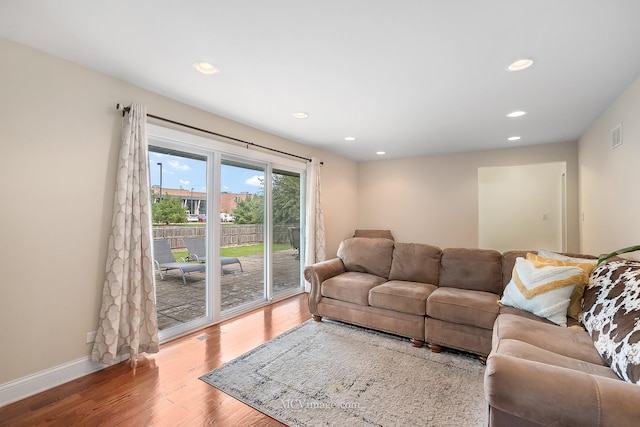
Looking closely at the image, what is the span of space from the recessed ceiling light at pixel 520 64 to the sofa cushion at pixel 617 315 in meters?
1.59

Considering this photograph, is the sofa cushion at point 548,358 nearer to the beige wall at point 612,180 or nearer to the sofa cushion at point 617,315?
the sofa cushion at point 617,315

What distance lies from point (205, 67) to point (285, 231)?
263 centimetres

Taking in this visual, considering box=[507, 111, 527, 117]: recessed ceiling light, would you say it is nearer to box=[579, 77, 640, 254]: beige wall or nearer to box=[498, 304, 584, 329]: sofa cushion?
box=[579, 77, 640, 254]: beige wall

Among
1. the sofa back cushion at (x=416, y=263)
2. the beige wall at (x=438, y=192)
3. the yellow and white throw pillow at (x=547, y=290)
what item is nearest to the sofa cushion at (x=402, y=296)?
the sofa back cushion at (x=416, y=263)

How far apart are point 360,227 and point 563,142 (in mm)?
3649

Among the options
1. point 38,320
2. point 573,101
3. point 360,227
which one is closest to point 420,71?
point 573,101

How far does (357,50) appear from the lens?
1916 mm

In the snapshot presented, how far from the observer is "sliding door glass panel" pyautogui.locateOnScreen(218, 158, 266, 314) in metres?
3.41

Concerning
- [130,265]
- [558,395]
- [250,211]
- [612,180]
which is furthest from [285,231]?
[612,180]

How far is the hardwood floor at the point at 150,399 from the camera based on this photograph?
1693mm

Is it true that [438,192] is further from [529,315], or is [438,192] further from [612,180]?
[529,315]

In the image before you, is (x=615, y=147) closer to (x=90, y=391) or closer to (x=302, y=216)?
(x=302, y=216)

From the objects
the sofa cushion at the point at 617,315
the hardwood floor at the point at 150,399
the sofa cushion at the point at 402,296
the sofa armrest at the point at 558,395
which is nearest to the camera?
the sofa armrest at the point at 558,395

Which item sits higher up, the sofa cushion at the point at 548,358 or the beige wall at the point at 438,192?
the beige wall at the point at 438,192
